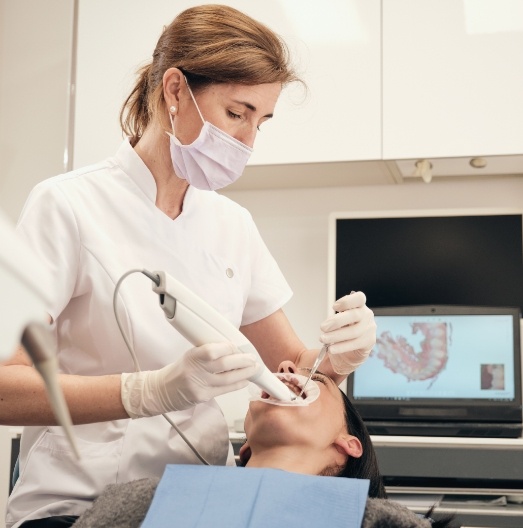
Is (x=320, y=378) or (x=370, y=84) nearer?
(x=320, y=378)

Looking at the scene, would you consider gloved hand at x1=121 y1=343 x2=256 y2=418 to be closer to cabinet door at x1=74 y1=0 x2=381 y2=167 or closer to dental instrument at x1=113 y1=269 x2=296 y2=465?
dental instrument at x1=113 y1=269 x2=296 y2=465

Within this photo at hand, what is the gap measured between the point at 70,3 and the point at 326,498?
8.08 ft

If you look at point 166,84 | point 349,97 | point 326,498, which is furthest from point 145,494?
point 349,97

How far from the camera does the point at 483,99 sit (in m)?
2.60

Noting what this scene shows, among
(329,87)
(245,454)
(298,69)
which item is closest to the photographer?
(245,454)

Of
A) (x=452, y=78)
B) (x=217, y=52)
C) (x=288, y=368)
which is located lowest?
(x=288, y=368)

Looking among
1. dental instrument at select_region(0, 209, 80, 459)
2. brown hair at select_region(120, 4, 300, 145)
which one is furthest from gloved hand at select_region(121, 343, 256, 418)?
dental instrument at select_region(0, 209, 80, 459)

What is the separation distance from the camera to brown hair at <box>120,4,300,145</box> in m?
1.55

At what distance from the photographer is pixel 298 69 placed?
262 centimetres

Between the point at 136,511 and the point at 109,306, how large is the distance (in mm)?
354

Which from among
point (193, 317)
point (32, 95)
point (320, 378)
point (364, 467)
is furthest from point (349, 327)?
point (32, 95)

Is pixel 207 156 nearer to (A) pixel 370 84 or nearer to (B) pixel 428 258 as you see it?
(A) pixel 370 84

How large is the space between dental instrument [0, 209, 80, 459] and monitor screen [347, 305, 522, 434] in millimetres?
2269

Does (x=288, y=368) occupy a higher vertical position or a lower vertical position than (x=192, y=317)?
lower
